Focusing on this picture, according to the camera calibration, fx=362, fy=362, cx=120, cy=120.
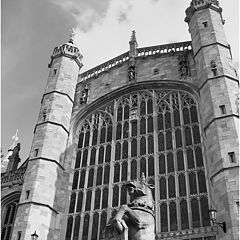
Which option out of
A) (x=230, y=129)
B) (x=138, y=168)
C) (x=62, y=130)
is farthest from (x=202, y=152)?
(x=62, y=130)

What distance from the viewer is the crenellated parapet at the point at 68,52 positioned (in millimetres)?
18328

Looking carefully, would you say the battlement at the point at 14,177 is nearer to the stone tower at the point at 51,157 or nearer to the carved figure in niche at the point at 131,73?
the stone tower at the point at 51,157

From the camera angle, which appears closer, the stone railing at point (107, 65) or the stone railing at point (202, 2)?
the stone railing at point (202, 2)

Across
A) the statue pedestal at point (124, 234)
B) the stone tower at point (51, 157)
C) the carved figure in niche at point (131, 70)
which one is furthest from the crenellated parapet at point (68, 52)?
the statue pedestal at point (124, 234)

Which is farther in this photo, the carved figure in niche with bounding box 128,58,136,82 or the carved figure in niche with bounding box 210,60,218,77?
the carved figure in niche with bounding box 128,58,136,82

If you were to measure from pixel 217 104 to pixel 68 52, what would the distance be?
8.78 metres

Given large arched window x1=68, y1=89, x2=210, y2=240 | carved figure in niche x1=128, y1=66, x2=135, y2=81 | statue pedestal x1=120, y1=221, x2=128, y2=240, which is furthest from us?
carved figure in niche x1=128, y1=66, x2=135, y2=81

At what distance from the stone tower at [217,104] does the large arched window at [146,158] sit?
2.57 feet

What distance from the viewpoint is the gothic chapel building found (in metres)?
11.8

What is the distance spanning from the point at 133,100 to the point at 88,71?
3831 mm

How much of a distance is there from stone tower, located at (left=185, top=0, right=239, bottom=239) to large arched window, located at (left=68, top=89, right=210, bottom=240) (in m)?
0.78

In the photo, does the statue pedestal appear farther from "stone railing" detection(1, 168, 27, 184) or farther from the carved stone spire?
the carved stone spire

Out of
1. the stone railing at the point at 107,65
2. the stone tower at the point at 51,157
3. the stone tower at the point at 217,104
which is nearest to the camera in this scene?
the stone tower at the point at 217,104

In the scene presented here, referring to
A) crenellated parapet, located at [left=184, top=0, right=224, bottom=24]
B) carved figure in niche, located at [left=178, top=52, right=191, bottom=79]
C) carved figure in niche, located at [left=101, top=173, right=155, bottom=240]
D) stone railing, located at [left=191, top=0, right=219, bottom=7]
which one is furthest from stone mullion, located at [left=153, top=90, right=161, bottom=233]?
carved figure in niche, located at [left=101, top=173, right=155, bottom=240]
